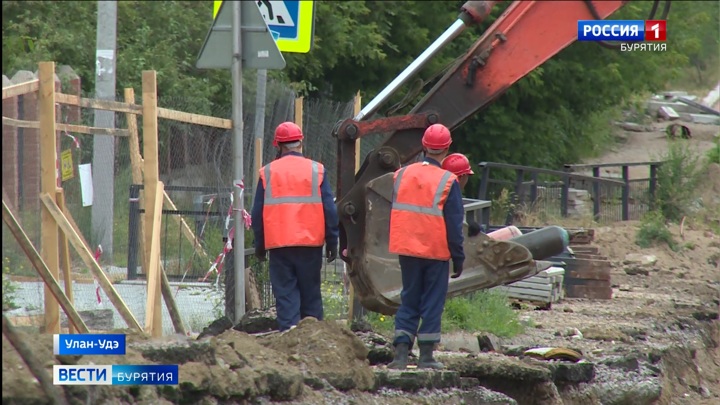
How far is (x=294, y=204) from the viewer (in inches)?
353

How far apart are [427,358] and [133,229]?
2.99m

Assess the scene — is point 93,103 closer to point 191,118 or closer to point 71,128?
point 71,128

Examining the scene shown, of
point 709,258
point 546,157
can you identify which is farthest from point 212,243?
point 546,157

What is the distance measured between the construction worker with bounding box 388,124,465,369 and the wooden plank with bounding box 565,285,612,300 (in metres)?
6.92

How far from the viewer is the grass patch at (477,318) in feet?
37.3

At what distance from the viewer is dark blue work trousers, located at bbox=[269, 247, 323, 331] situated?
9047 mm

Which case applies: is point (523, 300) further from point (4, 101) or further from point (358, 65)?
point (358, 65)

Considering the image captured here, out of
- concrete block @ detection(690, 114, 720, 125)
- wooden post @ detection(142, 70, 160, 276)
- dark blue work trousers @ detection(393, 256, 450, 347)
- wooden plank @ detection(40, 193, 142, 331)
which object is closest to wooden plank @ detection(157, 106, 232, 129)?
wooden post @ detection(142, 70, 160, 276)

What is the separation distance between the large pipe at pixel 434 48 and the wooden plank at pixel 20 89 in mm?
2937

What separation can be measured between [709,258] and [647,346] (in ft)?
32.7

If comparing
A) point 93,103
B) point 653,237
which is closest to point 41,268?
point 93,103

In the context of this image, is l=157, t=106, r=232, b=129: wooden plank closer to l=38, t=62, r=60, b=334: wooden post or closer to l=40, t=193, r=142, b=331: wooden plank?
l=38, t=62, r=60, b=334: wooden post

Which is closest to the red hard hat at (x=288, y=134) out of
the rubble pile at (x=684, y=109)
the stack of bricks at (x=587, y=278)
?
the stack of bricks at (x=587, y=278)

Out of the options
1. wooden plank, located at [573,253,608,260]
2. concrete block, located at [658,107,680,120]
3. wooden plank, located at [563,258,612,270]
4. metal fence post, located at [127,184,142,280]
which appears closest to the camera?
metal fence post, located at [127,184,142,280]
